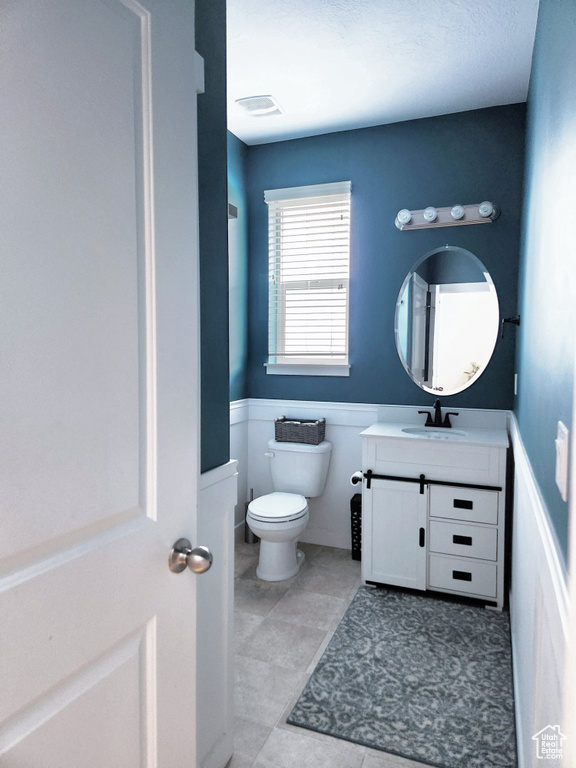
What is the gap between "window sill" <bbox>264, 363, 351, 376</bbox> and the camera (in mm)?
3355

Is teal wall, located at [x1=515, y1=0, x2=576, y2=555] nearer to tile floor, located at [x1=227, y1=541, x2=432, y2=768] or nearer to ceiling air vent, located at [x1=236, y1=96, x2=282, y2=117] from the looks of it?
tile floor, located at [x1=227, y1=541, x2=432, y2=768]

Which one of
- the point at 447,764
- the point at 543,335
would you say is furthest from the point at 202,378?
the point at 447,764

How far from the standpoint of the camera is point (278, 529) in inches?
108

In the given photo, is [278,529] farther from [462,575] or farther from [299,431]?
[462,575]

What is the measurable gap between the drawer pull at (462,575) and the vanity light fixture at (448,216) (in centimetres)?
196

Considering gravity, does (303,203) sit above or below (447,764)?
above

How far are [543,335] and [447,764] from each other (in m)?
1.37

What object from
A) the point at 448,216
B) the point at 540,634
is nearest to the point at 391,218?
the point at 448,216

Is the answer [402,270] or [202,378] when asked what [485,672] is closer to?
[202,378]

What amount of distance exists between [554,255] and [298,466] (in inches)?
88.0

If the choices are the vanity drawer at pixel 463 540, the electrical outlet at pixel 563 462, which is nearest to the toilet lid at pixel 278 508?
the vanity drawer at pixel 463 540

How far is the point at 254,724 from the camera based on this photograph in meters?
1.79

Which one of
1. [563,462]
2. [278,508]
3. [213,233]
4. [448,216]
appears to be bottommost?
[278,508]

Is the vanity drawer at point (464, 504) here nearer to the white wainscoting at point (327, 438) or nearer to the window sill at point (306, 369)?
the white wainscoting at point (327, 438)
